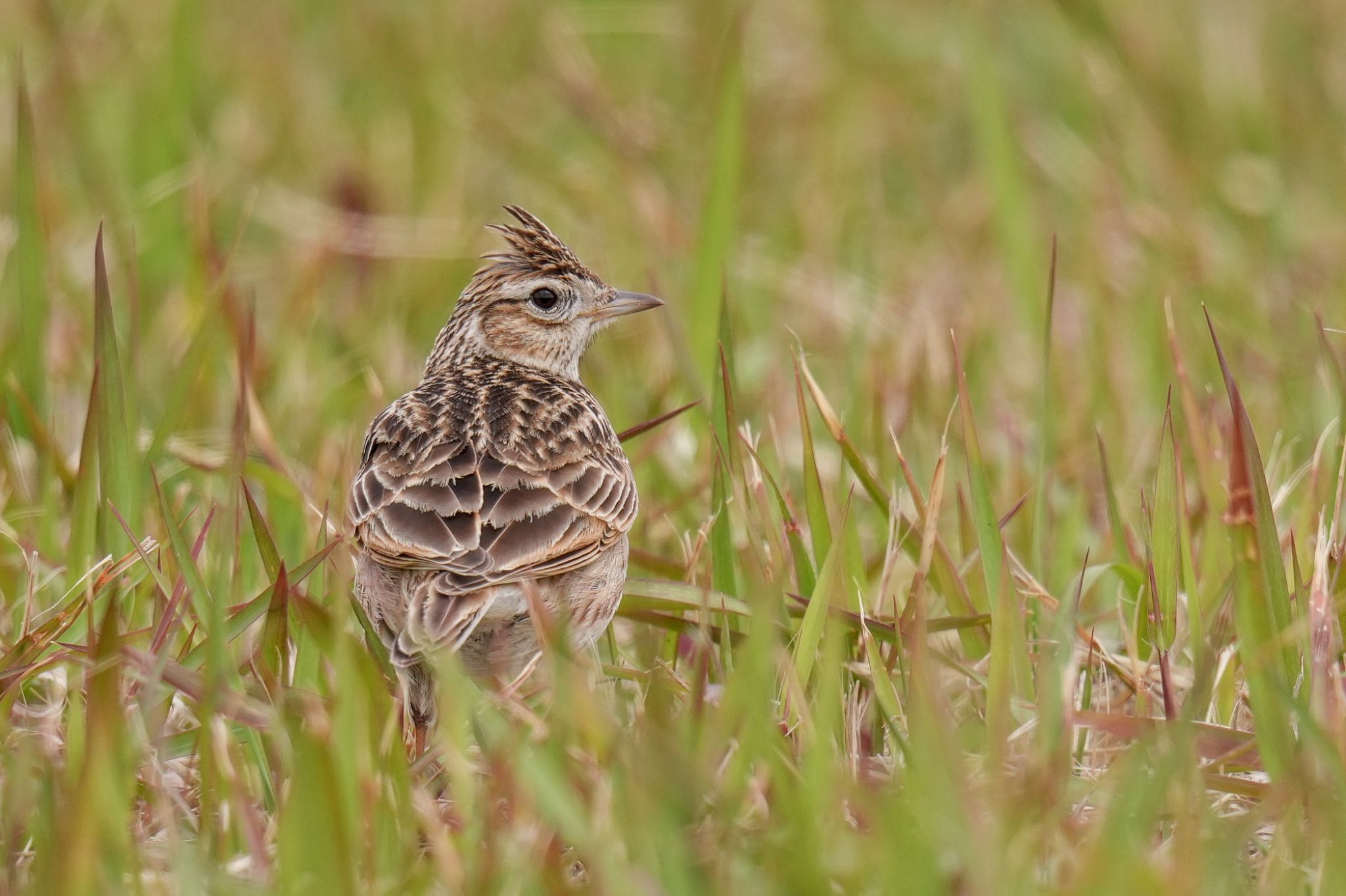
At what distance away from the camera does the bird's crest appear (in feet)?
20.2

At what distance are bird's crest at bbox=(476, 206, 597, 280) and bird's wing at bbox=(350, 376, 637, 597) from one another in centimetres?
95

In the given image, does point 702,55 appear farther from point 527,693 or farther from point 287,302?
point 527,693

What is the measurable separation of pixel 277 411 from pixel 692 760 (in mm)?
3607

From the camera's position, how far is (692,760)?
3.63m

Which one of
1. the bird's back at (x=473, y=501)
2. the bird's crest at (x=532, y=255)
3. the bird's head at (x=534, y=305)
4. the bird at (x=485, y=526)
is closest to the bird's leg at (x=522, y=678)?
the bird at (x=485, y=526)

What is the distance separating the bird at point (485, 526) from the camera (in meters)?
4.45

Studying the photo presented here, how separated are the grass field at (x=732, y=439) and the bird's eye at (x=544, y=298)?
17.9 inches

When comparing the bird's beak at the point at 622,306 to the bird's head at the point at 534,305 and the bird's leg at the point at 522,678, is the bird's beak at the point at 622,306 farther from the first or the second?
the bird's leg at the point at 522,678

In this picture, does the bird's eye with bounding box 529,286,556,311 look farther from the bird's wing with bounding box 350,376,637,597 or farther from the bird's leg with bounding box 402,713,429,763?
the bird's leg with bounding box 402,713,429,763

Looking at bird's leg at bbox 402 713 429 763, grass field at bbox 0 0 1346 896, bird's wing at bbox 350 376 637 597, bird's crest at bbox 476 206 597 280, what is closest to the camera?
grass field at bbox 0 0 1346 896

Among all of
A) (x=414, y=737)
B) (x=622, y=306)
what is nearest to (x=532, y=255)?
(x=622, y=306)

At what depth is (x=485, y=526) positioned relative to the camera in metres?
4.57

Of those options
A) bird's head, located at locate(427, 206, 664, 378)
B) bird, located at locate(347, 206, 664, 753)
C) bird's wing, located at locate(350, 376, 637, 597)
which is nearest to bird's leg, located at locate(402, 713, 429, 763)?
bird, located at locate(347, 206, 664, 753)

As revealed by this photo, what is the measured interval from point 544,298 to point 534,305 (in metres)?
0.05
